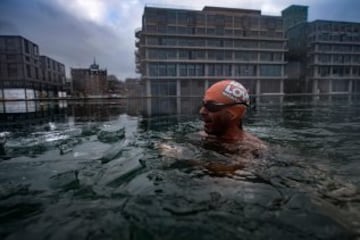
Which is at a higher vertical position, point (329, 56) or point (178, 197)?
point (329, 56)

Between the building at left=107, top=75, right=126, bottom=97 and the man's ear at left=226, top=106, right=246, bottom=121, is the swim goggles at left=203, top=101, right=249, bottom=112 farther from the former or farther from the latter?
the building at left=107, top=75, right=126, bottom=97

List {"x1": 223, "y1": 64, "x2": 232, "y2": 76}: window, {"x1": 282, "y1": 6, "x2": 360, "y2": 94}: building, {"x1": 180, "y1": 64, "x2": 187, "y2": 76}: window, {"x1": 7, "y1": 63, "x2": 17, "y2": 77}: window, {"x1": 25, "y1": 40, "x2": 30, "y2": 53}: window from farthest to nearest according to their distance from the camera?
{"x1": 282, "y1": 6, "x2": 360, "y2": 94}: building
{"x1": 223, "y1": 64, "x2": 232, "y2": 76}: window
{"x1": 180, "y1": 64, "x2": 187, "y2": 76}: window
{"x1": 25, "y1": 40, "x2": 30, "y2": 53}: window
{"x1": 7, "y1": 63, "x2": 17, "y2": 77}: window

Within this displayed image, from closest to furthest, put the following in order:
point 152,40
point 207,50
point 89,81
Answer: point 152,40, point 207,50, point 89,81

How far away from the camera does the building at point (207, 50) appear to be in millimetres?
46656

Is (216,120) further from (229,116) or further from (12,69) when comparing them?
(12,69)

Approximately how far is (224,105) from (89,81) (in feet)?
243

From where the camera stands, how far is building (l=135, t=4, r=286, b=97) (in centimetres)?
4666

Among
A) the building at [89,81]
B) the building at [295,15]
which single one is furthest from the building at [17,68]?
the building at [295,15]

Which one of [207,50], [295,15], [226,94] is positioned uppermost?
[295,15]

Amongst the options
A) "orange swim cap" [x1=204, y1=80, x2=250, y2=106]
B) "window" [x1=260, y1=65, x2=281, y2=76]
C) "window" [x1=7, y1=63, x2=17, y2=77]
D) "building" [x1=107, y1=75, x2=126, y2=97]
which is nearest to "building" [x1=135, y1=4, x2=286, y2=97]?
"window" [x1=260, y1=65, x2=281, y2=76]

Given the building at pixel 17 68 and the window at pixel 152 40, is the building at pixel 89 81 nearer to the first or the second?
the building at pixel 17 68

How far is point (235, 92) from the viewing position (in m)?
3.33

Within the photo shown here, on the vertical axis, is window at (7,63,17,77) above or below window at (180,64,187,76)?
below

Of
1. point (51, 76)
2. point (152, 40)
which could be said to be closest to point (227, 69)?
point (152, 40)
